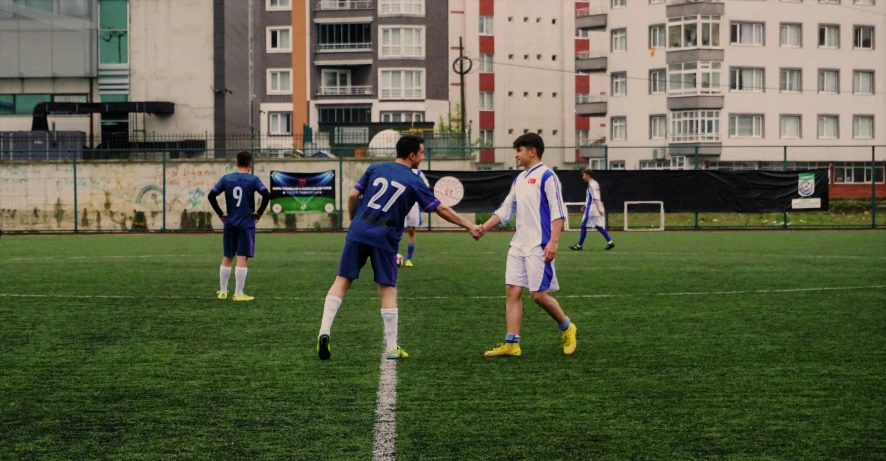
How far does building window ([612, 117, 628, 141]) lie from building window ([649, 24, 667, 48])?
5323mm

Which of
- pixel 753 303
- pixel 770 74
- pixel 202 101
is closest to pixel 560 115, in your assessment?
pixel 770 74

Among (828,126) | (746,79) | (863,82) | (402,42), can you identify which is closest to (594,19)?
(746,79)

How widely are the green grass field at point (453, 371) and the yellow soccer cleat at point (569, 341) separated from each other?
13cm

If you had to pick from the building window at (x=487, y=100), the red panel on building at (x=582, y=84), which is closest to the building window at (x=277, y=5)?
the building window at (x=487, y=100)

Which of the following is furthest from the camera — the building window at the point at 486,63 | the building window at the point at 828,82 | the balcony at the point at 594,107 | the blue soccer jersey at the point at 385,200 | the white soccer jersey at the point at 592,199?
the building window at the point at 486,63

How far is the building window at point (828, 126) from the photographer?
68625mm

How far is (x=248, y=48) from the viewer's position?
55594 mm

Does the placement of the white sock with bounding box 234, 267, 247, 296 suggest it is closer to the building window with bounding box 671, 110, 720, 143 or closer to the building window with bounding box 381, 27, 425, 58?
the building window with bounding box 671, 110, 720, 143

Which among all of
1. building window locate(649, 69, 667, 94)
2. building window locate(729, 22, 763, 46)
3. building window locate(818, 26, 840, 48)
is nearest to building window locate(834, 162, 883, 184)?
building window locate(818, 26, 840, 48)

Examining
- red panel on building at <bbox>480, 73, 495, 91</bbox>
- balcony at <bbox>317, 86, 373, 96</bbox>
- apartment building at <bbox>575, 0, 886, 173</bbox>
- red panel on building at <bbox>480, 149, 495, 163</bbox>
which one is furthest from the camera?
red panel on building at <bbox>480, 73, 495, 91</bbox>

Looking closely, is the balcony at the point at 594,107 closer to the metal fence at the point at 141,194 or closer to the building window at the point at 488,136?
the building window at the point at 488,136

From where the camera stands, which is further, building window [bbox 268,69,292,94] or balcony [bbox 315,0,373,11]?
building window [bbox 268,69,292,94]

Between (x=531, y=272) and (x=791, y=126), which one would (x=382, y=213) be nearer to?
(x=531, y=272)

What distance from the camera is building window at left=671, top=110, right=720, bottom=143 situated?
66.9 metres
